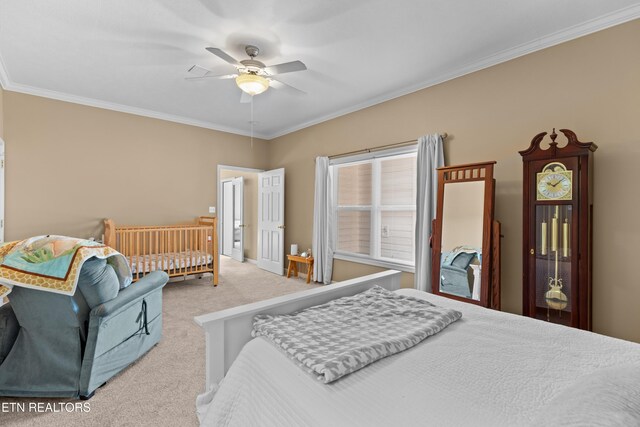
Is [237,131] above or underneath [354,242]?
above

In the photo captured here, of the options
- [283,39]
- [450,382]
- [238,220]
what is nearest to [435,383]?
[450,382]

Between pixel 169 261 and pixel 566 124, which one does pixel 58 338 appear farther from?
pixel 566 124

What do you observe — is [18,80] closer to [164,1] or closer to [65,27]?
[65,27]

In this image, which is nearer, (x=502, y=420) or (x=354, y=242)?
(x=502, y=420)

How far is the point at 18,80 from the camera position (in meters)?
3.38

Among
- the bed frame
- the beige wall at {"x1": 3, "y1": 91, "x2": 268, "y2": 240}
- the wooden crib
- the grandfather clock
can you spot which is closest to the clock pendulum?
the grandfather clock

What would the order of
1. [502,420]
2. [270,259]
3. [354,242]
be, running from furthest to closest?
1. [270,259]
2. [354,242]
3. [502,420]

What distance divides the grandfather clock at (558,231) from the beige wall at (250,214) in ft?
16.2

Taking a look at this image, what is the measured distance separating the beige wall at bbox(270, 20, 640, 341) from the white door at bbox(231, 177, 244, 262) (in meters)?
3.87

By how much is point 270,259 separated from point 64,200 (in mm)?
3109

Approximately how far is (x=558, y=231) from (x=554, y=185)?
1.17ft

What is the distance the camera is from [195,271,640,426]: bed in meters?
0.77

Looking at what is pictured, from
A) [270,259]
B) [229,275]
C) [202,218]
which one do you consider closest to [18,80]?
[202,218]

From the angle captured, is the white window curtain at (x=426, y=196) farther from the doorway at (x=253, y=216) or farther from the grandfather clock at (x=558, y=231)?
the doorway at (x=253, y=216)
